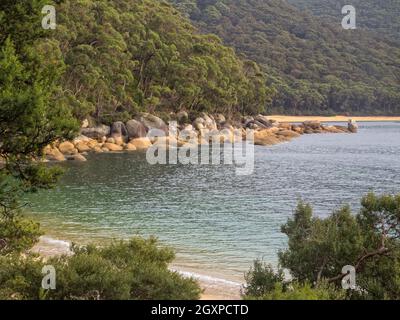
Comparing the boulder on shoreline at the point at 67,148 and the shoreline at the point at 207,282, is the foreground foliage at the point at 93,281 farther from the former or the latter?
the boulder on shoreline at the point at 67,148

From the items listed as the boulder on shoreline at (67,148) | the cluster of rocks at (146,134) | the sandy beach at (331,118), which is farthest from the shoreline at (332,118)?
the boulder on shoreline at (67,148)

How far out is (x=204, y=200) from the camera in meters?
36.5

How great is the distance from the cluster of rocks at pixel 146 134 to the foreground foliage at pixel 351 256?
3440 centimetres

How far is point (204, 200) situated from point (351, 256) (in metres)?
23.6

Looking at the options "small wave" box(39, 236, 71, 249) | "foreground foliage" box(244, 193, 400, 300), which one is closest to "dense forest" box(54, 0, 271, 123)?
"small wave" box(39, 236, 71, 249)

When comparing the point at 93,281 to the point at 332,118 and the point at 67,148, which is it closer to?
the point at 67,148

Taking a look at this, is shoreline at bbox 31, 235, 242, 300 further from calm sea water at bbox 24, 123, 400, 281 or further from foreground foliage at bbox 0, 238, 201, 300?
foreground foliage at bbox 0, 238, 201, 300

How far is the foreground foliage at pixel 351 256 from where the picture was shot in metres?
12.5

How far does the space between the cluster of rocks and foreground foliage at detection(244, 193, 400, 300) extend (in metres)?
34.4

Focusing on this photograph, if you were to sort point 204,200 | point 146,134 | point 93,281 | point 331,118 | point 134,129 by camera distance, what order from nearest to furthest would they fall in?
point 93,281
point 204,200
point 134,129
point 146,134
point 331,118

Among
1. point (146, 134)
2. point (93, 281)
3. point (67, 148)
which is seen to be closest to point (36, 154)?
point (93, 281)

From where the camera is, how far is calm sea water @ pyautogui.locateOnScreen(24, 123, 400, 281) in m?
24.9

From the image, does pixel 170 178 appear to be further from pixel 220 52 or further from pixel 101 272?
pixel 220 52

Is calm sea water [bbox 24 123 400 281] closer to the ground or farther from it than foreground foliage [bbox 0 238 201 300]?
closer to the ground
